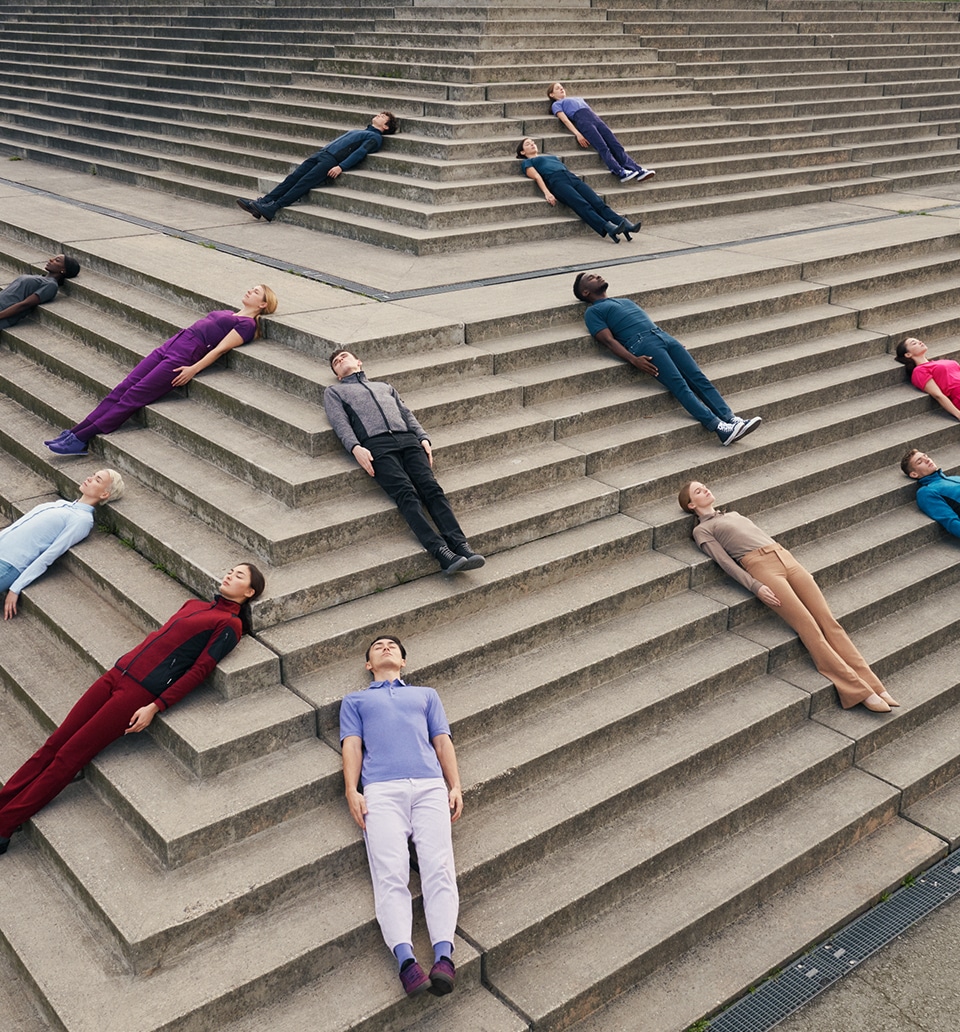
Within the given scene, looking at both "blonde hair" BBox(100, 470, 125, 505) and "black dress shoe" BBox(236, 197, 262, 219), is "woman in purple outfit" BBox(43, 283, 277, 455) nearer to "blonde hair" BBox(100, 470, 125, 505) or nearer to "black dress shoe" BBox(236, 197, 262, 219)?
"blonde hair" BBox(100, 470, 125, 505)

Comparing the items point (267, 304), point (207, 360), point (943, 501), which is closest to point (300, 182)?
point (267, 304)

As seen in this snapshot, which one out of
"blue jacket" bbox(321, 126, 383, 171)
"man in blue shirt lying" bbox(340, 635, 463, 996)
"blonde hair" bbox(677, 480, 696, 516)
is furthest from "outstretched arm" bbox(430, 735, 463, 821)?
"blue jacket" bbox(321, 126, 383, 171)

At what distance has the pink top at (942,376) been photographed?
363 inches

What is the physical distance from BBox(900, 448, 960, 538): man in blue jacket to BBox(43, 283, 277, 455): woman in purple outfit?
16.7ft

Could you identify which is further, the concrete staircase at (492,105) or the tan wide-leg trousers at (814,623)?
the concrete staircase at (492,105)

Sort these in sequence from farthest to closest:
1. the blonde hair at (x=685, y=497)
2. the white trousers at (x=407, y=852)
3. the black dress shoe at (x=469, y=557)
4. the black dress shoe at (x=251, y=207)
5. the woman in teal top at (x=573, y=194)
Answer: the black dress shoe at (x=251, y=207)
the woman in teal top at (x=573, y=194)
the blonde hair at (x=685, y=497)
the black dress shoe at (x=469, y=557)
the white trousers at (x=407, y=852)

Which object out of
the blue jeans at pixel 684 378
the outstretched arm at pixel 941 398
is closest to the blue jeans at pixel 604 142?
the outstretched arm at pixel 941 398

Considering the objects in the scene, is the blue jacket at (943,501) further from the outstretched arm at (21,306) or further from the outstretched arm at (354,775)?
the outstretched arm at (21,306)

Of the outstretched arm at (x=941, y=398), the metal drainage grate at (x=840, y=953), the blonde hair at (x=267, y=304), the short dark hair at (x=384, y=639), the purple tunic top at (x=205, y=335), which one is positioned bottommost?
the metal drainage grate at (x=840, y=953)

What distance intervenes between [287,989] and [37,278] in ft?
23.2

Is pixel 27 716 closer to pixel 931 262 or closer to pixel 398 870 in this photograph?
pixel 398 870

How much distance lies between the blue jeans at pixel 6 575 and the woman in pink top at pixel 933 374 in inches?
285

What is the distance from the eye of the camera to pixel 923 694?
23.1ft

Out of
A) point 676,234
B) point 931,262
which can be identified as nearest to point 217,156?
point 676,234
